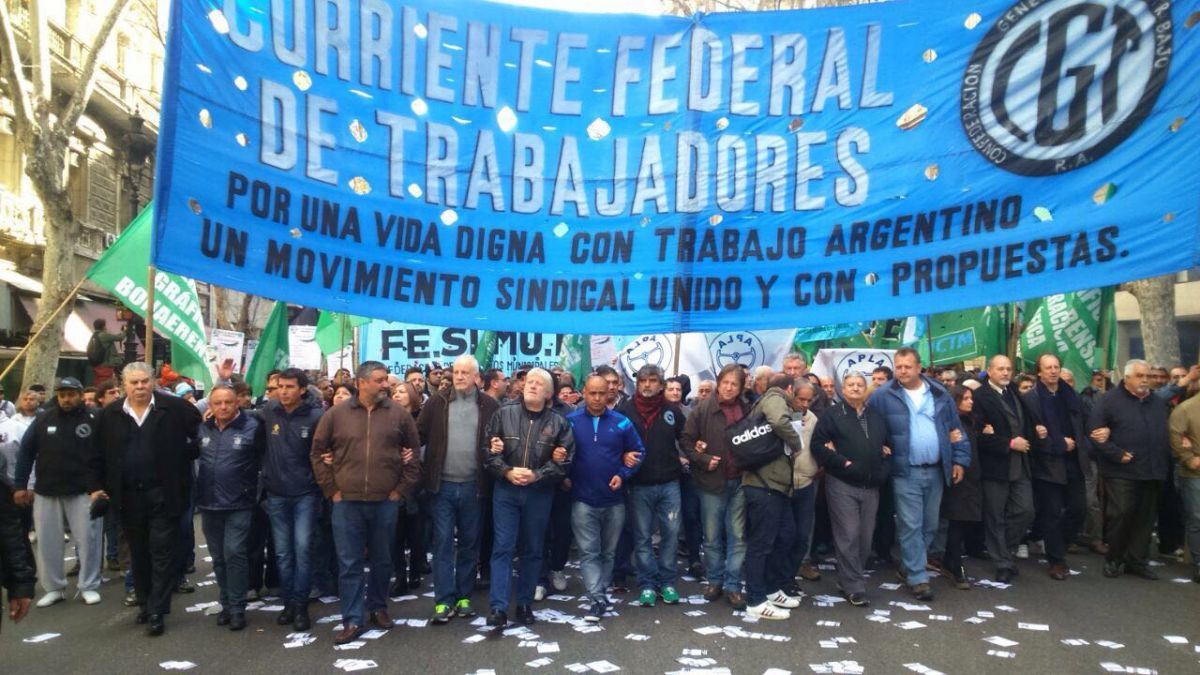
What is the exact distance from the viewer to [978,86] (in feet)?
20.6

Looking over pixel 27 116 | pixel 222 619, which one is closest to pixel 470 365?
pixel 222 619

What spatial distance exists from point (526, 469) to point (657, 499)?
4.39ft

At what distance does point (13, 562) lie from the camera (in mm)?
4223

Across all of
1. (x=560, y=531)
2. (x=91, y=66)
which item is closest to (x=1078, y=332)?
(x=560, y=531)

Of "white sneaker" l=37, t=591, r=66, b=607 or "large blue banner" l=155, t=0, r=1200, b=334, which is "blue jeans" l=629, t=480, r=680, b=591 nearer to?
"large blue banner" l=155, t=0, r=1200, b=334

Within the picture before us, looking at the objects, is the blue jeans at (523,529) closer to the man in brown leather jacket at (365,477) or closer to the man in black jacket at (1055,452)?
the man in brown leather jacket at (365,477)

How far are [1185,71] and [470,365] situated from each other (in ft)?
17.7

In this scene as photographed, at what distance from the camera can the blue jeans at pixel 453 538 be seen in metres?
6.60

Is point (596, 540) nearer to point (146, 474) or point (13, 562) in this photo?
point (146, 474)

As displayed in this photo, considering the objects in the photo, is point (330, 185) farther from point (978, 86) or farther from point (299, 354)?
point (299, 354)

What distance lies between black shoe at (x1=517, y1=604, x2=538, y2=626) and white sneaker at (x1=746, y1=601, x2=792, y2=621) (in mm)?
1652

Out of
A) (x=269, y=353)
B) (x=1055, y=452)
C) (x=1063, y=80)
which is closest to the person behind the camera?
(x=1063, y=80)

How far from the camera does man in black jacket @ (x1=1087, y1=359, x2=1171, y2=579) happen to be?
25.7ft

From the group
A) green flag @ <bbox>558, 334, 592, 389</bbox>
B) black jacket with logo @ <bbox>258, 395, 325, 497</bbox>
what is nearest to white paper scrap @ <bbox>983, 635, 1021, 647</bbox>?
black jacket with logo @ <bbox>258, 395, 325, 497</bbox>
